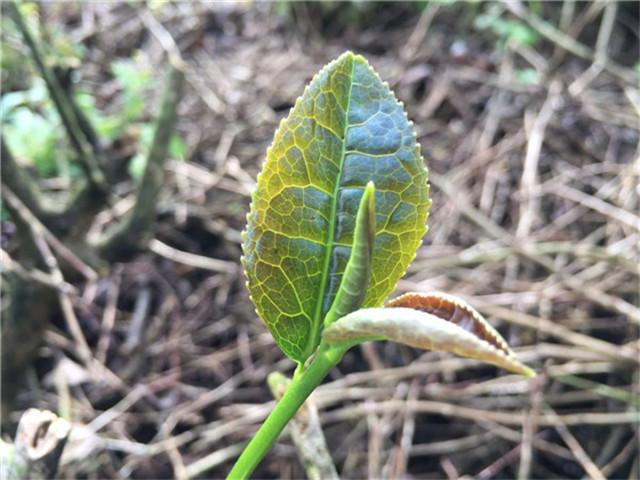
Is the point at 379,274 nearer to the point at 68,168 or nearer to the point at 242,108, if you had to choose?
the point at 68,168

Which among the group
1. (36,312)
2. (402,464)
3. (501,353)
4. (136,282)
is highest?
(501,353)

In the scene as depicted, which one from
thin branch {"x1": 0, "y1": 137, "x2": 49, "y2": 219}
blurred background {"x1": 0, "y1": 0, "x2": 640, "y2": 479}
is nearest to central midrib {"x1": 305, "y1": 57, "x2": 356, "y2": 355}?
blurred background {"x1": 0, "y1": 0, "x2": 640, "y2": 479}

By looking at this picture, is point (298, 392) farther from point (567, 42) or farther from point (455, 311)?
point (567, 42)

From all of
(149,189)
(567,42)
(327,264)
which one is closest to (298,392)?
(327,264)

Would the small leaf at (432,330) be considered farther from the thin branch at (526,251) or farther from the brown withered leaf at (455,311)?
Result: the thin branch at (526,251)

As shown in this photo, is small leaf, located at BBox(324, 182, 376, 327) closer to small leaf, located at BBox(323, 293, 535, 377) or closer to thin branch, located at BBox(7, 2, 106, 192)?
small leaf, located at BBox(323, 293, 535, 377)

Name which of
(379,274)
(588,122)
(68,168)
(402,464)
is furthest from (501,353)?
(588,122)

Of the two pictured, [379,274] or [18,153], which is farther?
[18,153]
